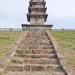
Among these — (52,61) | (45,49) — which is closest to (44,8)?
(45,49)

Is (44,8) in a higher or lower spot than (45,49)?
higher

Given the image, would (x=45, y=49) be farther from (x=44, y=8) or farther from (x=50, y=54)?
(x=44, y=8)

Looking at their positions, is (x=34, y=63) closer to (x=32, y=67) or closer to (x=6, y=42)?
(x=32, y=67)

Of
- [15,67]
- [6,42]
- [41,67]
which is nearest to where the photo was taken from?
[15,67]

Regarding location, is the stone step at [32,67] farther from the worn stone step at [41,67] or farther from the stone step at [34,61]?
the stone step at [34,61]

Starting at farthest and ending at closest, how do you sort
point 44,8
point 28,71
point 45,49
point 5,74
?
point 44,8 → point 45,49 → point 28,71 → point 5,74

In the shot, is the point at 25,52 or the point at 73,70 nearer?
the point at 73,70

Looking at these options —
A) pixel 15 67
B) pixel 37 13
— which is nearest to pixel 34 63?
pixel 15 67

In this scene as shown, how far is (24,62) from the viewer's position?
14.8m

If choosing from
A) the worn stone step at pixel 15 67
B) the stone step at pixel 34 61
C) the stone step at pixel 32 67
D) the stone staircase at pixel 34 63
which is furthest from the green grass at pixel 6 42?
the stone step at pixel 32 67

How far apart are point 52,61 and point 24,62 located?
1499 mm

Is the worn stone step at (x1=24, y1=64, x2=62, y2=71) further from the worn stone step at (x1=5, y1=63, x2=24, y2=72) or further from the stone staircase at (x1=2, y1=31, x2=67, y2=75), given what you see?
the worn stone step at (x1=5, y1=63, x2=24, y2=72)

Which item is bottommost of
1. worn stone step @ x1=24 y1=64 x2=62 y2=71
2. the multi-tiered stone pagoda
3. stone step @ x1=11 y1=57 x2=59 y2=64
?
worn stone step @ x1=24 y1=64 x2=62 y2=71

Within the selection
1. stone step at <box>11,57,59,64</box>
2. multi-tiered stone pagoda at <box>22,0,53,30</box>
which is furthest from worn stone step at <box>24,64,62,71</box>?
multi-tiered stone pagoda at <box>22,0,53,30</box>
